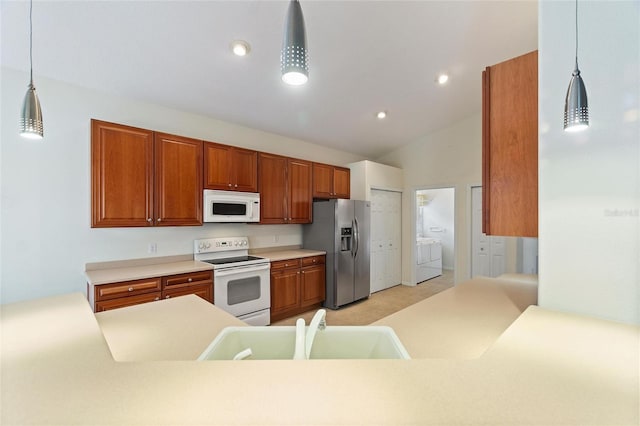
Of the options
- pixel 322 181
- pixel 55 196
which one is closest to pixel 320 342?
pixel 55 196

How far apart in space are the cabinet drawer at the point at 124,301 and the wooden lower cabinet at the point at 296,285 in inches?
52.7

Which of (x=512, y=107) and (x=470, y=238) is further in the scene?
(x=470, y=238)

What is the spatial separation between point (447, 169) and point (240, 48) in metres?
3.98

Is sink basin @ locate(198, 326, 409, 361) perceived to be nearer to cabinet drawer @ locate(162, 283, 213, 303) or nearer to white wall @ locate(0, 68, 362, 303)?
cabinet drawer @ locate(162, 283, 213, 303)

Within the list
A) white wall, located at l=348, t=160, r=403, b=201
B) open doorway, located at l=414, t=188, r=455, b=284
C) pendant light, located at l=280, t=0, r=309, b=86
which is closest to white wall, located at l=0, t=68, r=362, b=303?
pendant light, located at l=280, t=0, r=309, b=86

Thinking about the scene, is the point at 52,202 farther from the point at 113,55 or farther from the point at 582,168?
the point at 582,168

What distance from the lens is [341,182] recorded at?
15.2 feet

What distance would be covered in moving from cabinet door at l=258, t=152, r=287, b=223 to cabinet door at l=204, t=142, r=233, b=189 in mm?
441

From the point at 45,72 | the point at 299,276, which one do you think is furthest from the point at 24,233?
the point at 299,276

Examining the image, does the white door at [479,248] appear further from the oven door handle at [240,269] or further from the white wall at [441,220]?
the oven door handle at [240,269]

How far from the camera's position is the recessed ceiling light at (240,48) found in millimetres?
2299

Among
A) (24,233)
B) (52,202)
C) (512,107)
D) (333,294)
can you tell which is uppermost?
(512,107)

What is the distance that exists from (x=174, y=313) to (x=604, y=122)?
218cm

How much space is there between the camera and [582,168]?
1142 millimetres
